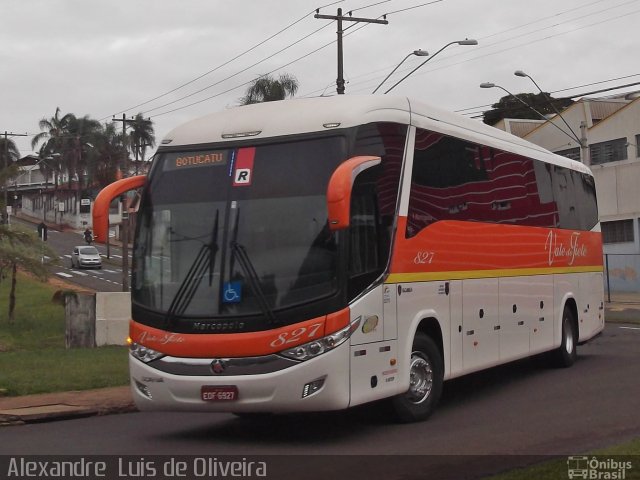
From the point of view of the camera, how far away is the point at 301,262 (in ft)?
32.6

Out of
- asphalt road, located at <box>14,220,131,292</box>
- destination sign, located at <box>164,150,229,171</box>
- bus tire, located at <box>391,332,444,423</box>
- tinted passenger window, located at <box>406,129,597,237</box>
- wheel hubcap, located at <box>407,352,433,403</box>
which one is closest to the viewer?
destination sign, located at <box>164,150,229,171</box>

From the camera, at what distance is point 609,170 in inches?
1975

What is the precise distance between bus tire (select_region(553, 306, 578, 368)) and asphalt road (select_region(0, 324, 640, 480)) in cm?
240

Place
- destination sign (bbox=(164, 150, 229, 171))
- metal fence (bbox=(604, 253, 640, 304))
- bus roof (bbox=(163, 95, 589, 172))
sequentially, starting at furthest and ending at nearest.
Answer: metal fence (bbox=(604, 253, 640, 304)) → destination sign (bbox=(164, 150, 229, 171)) → bus roof (bbox=(163, 95, 589, 172))

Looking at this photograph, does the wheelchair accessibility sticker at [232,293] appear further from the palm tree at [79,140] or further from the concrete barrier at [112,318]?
the palm tree at [79,140]

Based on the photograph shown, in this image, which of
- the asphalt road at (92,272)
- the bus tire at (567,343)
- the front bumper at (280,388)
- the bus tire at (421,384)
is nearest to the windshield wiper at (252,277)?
the front bumper at (280,388)

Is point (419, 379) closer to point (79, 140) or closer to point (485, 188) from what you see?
point (485, 188)

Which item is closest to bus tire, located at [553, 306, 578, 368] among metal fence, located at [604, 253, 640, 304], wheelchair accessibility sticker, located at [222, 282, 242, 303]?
wheelchair accessibility sticker, located at [222, 282, 242, 303]

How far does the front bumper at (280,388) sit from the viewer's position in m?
9.72

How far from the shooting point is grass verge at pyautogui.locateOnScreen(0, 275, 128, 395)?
14.9 meters
